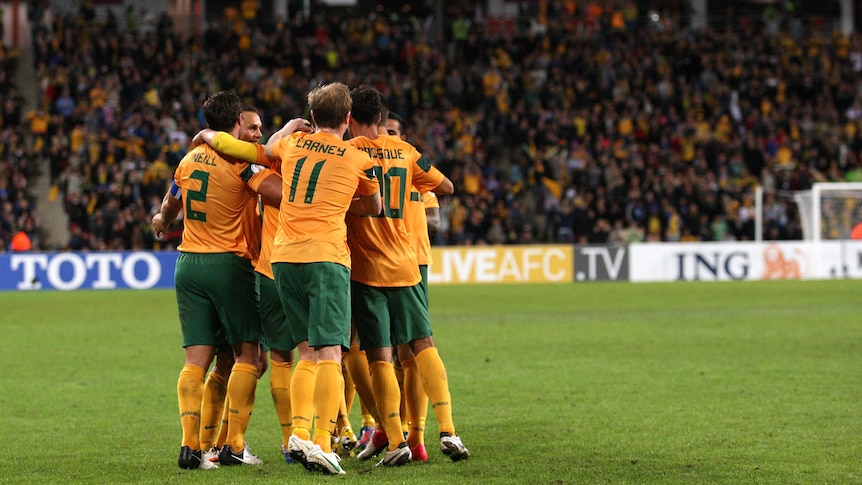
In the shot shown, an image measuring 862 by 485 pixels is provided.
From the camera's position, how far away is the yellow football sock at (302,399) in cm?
593

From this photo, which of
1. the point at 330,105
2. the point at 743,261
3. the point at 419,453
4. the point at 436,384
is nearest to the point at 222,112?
the point at 330,105

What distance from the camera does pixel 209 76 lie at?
3005 cm

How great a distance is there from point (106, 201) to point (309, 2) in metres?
13.0

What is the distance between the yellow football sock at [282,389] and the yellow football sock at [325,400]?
532 mm

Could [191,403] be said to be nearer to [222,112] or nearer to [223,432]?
[223,432]

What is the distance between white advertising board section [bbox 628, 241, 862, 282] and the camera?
26.5 m

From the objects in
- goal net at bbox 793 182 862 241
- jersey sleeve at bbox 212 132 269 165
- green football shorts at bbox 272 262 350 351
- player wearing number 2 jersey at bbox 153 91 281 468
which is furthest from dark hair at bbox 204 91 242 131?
goal net at bbox 793 182 862 241

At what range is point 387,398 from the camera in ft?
20.9

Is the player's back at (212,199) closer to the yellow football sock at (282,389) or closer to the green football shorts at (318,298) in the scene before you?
the green football shorts at (318,298)

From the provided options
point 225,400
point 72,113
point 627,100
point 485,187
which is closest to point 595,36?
point 627,100

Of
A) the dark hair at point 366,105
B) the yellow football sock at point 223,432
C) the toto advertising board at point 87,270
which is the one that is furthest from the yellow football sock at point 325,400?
the toto advertising board at point 87,270

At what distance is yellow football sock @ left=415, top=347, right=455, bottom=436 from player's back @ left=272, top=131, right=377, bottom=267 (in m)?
0.80

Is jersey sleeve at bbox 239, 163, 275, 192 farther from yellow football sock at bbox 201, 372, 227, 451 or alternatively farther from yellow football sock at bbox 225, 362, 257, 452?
yellow football sock at bbox 201, 372, 227, 451

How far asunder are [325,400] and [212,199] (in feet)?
4.42
